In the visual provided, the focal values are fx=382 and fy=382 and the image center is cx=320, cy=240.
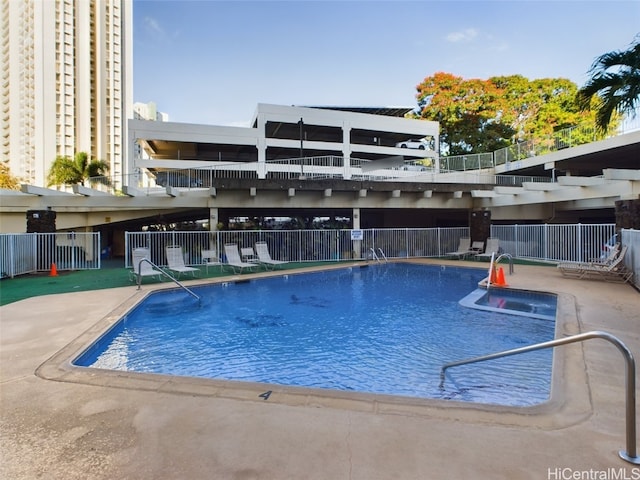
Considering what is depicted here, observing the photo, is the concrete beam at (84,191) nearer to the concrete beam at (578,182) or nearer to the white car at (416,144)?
the concrete beam at (578,182)

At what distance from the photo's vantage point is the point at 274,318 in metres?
8.49

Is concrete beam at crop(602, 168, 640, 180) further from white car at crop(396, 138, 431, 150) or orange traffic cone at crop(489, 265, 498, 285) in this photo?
white car at crop(396, 138, 431, 150)

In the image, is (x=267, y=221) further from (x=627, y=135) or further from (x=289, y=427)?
(x=289, y=427)

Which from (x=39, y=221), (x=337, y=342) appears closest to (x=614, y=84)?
(x=337, y=342)

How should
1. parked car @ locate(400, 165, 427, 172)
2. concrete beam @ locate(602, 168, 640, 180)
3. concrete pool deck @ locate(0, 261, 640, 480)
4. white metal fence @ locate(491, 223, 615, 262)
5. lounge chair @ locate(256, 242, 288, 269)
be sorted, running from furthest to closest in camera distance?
parked car @ locate(400, 165, 427, 172), white metal fence @ locate(491, 223, 615, 262), lounge chair @ locate(256, 242, 288, 269), concrete beam @ locate(602, 168, 640, 180), concrete pool deck @ locate(0, 261, 640, 480)

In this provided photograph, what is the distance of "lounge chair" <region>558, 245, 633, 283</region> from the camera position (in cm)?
1134

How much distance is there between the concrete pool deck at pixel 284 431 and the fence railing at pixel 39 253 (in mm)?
11336

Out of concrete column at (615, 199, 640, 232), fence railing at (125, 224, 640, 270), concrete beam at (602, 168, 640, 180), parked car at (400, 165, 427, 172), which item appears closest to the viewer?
concrete beam at (602, 168, 640, 180)

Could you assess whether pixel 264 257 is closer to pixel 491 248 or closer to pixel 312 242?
pixel 312 242

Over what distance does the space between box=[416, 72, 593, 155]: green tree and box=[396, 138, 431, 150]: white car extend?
344cm

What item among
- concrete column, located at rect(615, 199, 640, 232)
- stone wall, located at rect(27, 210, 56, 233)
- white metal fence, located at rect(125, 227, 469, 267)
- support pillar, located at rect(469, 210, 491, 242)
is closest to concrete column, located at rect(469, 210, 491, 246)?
support pillar, located at rect(469, 210, 491, 242)

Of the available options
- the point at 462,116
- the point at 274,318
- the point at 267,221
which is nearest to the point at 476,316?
the point at 274,318

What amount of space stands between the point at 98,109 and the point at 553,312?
232ft

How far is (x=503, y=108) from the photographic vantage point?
119 feet
